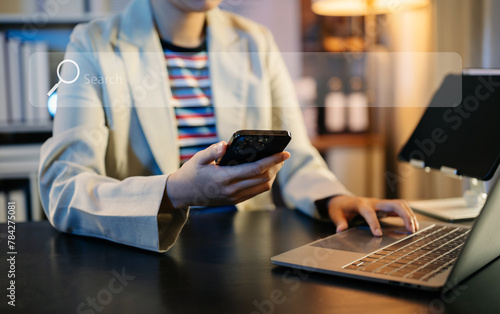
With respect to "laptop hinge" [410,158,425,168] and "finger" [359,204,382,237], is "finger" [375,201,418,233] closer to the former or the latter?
"finger" [359,204,382,237]

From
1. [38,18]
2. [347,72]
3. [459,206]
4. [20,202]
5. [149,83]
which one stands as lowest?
[20,202]

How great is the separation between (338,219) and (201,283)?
40cm

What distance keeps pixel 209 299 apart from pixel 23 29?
2065 mm

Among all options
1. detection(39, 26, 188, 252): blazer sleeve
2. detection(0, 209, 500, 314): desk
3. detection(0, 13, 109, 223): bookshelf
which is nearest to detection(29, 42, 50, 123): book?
detection(0, 13, 109, 223): bookshelf

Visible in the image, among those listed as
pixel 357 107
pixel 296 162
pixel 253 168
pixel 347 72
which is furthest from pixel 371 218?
pixel 347 72

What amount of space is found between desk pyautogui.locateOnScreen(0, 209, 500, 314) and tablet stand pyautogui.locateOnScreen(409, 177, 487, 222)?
13.2 inches

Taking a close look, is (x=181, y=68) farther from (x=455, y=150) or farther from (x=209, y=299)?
(x=209, y=299)

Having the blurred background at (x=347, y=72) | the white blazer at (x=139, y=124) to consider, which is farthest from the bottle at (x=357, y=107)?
the white blazer at (x=139, y=124)

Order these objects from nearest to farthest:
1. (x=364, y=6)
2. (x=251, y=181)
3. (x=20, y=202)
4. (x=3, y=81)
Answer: (x=251, y=181) < (x=3, y=81) < (x=20, y=202) < (x=364, y=6)

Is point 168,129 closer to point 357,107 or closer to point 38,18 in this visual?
point 38,18

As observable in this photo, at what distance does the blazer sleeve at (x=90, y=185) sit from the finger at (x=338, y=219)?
29 cm

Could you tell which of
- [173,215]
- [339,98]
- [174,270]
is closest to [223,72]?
[173,215]

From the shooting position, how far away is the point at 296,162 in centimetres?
130

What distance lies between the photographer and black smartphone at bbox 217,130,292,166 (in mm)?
673
